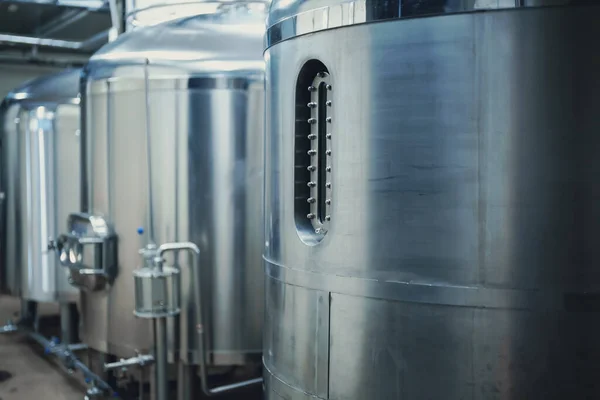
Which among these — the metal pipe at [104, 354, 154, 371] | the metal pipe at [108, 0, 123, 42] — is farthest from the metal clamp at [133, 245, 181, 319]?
the metal pipe at [108, 0, 123, 42]

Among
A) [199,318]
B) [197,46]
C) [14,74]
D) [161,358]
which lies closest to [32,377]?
[161,358]

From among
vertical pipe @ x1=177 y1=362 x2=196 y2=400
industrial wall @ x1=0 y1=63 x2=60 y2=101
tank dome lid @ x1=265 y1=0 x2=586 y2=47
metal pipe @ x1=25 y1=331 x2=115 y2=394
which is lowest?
metal pipe @ x1=25 y1=331 x2=115 y2=394

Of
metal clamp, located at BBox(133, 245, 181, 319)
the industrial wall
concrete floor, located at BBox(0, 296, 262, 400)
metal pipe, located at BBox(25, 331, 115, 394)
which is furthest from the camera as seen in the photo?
the industrial wall

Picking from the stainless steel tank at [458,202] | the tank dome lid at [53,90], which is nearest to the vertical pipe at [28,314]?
the tank dome lid at [53,90]

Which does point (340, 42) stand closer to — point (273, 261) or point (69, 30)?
point (273, 261)

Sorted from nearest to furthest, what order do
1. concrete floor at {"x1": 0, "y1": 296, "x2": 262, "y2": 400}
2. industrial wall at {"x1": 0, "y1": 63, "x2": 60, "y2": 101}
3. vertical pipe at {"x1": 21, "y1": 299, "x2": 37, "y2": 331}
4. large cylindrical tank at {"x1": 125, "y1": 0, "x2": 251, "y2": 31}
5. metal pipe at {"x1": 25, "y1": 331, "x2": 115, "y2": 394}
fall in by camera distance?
large cylindrical tank at {"x1": 125, "y1": 0, "x2": 251, "y2": 31}, metal pipe at {"x1": 25, "y1": 331, "x2": 115, "y2": 394}, concrete floor at {"x1": 0, "y1": 296, "x2": 262, "y2": 400}, vertical pipe at {"x1": 21, "y1": 299, "x2": 37, "y2": 331}, industrial wall at {"x1": 0, "y1": 63, "x2": 60, "y2": 101}

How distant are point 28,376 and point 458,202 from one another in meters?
4.22

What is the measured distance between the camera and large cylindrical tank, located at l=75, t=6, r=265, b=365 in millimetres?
3311

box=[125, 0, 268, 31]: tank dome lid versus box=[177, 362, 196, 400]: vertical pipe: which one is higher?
box=[125, 0, 268, 31]: tank dome lid

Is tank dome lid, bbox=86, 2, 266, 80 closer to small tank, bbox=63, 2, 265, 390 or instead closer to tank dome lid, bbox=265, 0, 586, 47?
small tank, bbox=63, 2, 265, 390

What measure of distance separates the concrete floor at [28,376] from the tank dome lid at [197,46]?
7.20ft

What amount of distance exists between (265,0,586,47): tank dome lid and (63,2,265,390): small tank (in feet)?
3.42

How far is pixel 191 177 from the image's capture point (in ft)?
11.0

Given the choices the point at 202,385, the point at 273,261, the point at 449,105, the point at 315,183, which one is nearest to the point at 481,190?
the point at 449,105
